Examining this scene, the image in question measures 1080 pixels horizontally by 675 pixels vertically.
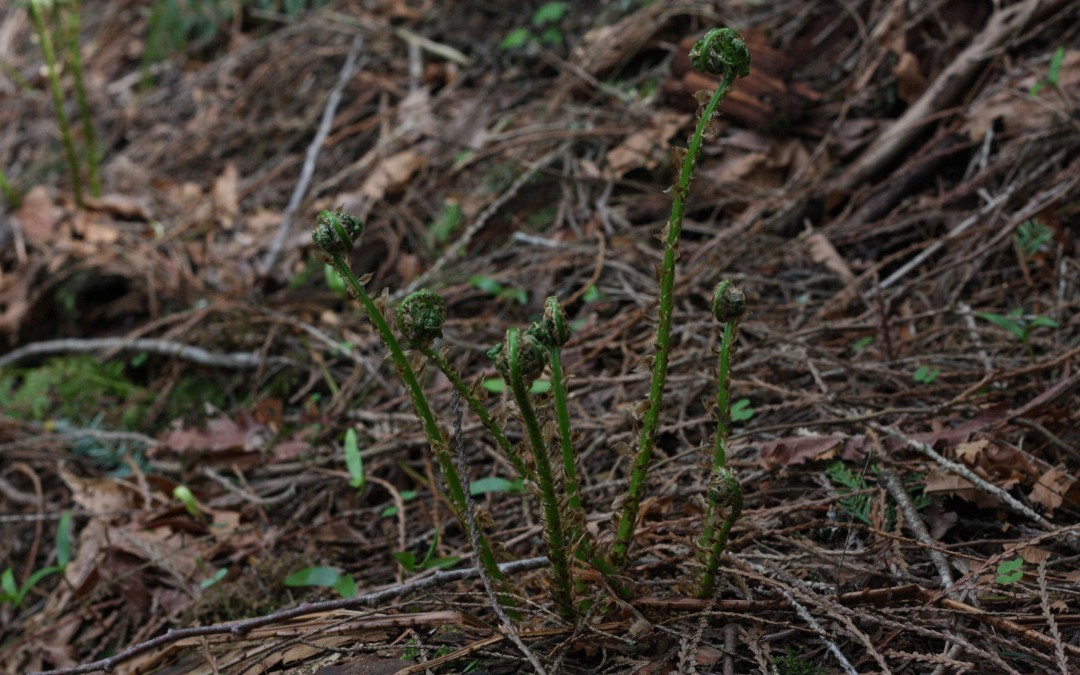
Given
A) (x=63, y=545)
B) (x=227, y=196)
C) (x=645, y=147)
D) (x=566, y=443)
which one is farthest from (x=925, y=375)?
(x=227, y=196)

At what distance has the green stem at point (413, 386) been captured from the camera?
123 cm

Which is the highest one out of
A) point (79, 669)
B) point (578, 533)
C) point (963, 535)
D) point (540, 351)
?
point (540, 351)

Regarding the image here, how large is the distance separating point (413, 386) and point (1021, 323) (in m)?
1.60

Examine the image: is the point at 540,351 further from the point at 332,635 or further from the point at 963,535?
the point at 963,535

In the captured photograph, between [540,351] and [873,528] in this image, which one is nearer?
[540,351]

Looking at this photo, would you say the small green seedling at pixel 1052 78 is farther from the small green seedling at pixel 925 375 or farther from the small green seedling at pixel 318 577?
the small green seedling at pixel 318 577

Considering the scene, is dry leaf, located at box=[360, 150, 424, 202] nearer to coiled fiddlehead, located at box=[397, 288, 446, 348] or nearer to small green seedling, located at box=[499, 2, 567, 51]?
small green seedling, located at box=[499, 2, 567, 51]

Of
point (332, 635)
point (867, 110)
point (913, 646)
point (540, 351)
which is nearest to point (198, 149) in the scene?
point (867, 110)

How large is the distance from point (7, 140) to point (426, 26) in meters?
3.02

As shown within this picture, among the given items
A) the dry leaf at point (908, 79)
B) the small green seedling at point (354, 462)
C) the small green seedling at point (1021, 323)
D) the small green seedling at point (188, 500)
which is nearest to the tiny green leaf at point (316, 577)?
the small green seedling at point (354, 462)

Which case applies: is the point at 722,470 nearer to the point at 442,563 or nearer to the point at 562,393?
the point at 562,393

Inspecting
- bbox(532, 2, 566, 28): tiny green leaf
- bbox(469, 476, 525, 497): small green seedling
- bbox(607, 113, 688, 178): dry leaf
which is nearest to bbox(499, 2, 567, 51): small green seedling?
bbox(532, 2, 566, 28): tiny green leaf

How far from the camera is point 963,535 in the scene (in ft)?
5.20

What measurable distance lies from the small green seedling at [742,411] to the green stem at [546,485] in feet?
2.47
